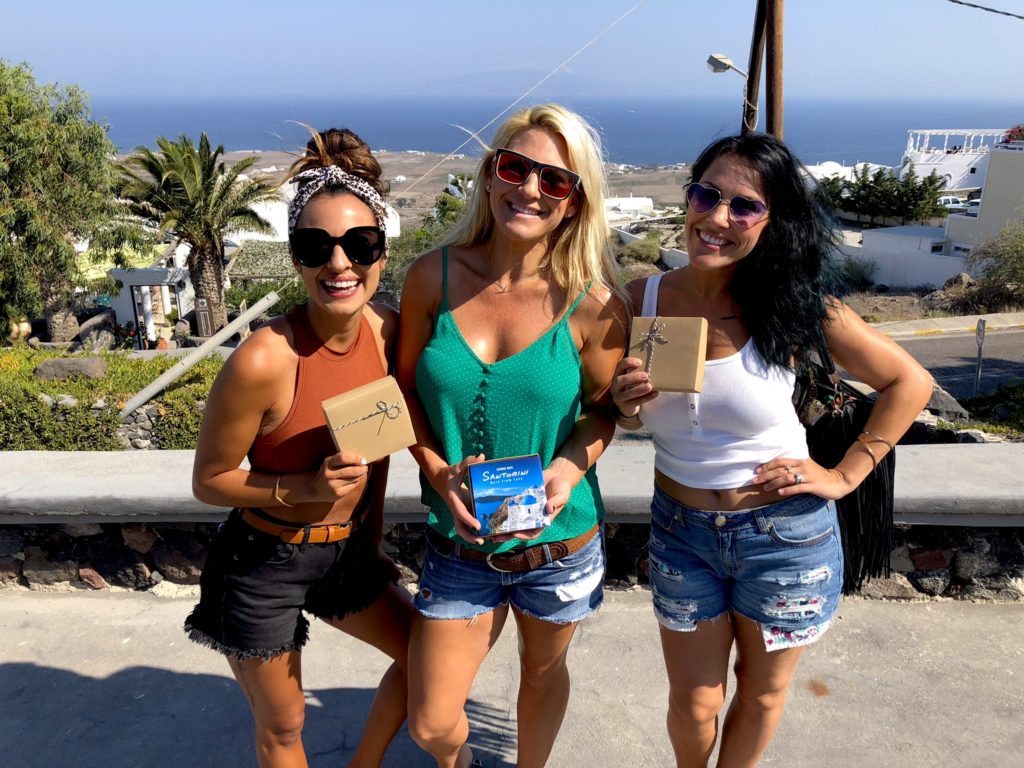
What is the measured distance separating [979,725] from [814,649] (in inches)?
23.1

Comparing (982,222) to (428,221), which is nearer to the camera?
(982,222)

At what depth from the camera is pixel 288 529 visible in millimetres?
2203

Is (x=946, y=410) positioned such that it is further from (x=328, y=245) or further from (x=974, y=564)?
(x=328, y=245)

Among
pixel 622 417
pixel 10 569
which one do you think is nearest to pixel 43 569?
pixel 10 569

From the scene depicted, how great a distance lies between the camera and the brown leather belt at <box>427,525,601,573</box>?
224cm

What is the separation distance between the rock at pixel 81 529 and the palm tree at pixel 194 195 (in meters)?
26.5

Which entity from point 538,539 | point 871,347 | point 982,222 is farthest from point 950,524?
point 982,222

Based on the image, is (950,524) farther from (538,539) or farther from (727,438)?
(538,539)

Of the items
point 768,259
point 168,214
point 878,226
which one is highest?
A: point 768,259

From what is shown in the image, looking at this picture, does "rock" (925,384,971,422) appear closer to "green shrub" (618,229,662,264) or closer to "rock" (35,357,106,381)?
"rock" (35,357,106,381)

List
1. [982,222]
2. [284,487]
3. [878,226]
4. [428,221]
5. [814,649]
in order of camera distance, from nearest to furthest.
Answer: [284,487] < [814,649] < [982,222] < [428,221] < [878,226]

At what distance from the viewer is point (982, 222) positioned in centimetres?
4028

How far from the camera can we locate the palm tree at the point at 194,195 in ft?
94.1

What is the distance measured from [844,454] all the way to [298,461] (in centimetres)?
161
